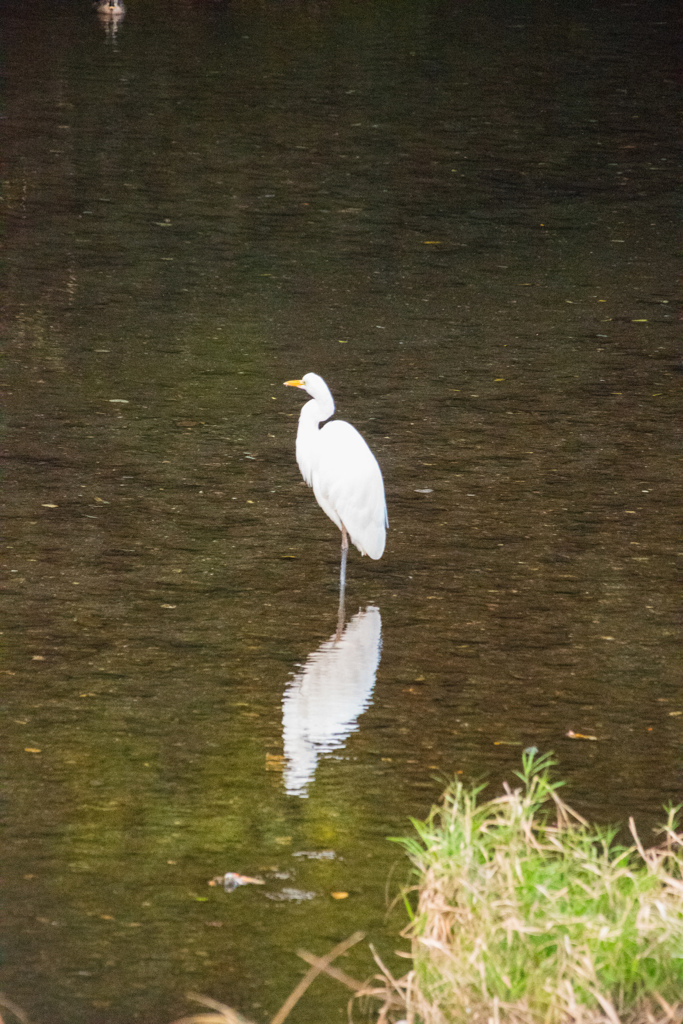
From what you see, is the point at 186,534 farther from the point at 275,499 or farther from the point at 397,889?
the point at 397,889

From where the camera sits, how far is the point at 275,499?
7.11 m

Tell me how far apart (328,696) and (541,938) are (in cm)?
208

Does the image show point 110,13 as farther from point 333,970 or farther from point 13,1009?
point 13,1009

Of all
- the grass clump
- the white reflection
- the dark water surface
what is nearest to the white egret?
the dark water surface

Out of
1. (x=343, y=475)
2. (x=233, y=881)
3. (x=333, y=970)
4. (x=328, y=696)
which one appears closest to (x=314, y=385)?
(x=343, y=475)

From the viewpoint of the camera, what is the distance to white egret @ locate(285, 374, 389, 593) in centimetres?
618

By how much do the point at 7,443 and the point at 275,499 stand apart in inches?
53.5

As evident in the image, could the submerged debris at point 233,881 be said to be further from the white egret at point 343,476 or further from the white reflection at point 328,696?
the white egret at point 343,476

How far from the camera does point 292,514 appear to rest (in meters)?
6.96

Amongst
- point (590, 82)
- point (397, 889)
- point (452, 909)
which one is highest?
point (590, 82)

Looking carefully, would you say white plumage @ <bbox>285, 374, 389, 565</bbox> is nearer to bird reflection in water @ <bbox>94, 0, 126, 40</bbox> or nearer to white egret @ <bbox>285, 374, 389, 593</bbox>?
white egret @ <bbox>285, 374, 389, 593</bbox>

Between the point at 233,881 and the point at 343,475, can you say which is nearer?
the point at 233,881

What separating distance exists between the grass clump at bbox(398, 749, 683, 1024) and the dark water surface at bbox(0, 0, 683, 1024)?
39 cm

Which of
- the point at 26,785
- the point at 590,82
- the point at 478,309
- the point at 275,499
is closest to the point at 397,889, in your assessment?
the point at 26,785
